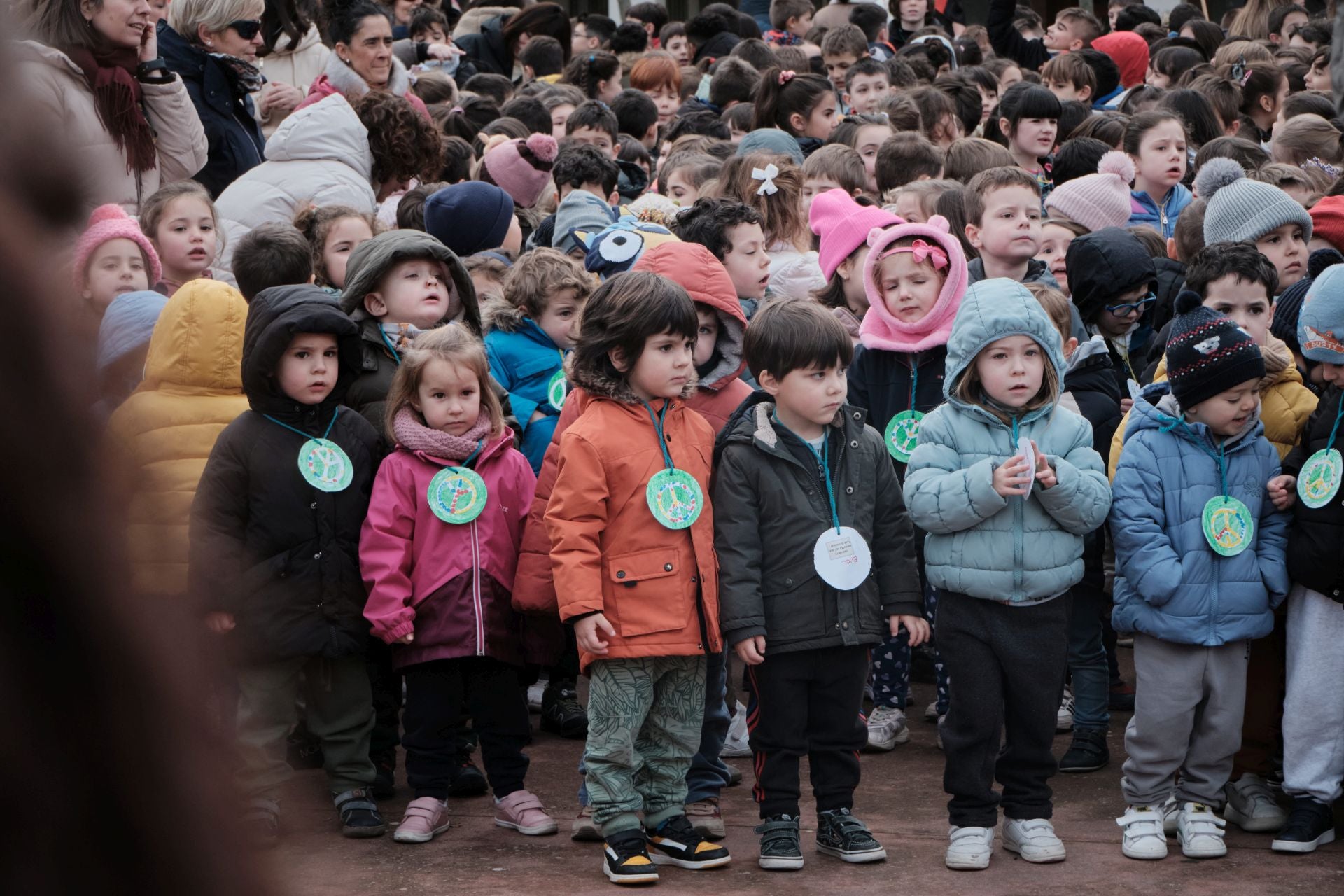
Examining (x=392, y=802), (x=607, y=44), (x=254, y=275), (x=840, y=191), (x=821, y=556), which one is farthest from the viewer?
(x=607, y=44)

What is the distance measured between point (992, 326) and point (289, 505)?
89.4 inches

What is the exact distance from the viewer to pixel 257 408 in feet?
16.5

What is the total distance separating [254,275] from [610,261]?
4.45 feet

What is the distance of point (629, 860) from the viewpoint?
464cm

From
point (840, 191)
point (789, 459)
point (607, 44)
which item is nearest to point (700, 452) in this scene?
point (789, 459)

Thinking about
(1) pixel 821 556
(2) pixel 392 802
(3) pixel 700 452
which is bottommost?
(2) pixel 392 802

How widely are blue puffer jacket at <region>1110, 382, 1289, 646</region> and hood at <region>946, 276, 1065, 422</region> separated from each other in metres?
0.40

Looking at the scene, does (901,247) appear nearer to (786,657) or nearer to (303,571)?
(786,657)

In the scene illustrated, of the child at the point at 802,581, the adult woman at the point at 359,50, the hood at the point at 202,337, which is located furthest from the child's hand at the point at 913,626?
the adult woman at the point at 359,50

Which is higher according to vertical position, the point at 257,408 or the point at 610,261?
the point at 610,261

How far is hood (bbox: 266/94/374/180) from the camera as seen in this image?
7.12 metres

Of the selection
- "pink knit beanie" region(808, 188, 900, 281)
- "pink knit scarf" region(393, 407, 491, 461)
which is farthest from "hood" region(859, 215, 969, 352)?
"pink knit scarf" region(393, 407, 491, 461)

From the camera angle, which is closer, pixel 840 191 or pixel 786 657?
pixel 786 657

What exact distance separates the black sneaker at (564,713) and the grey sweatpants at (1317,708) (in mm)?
2560
